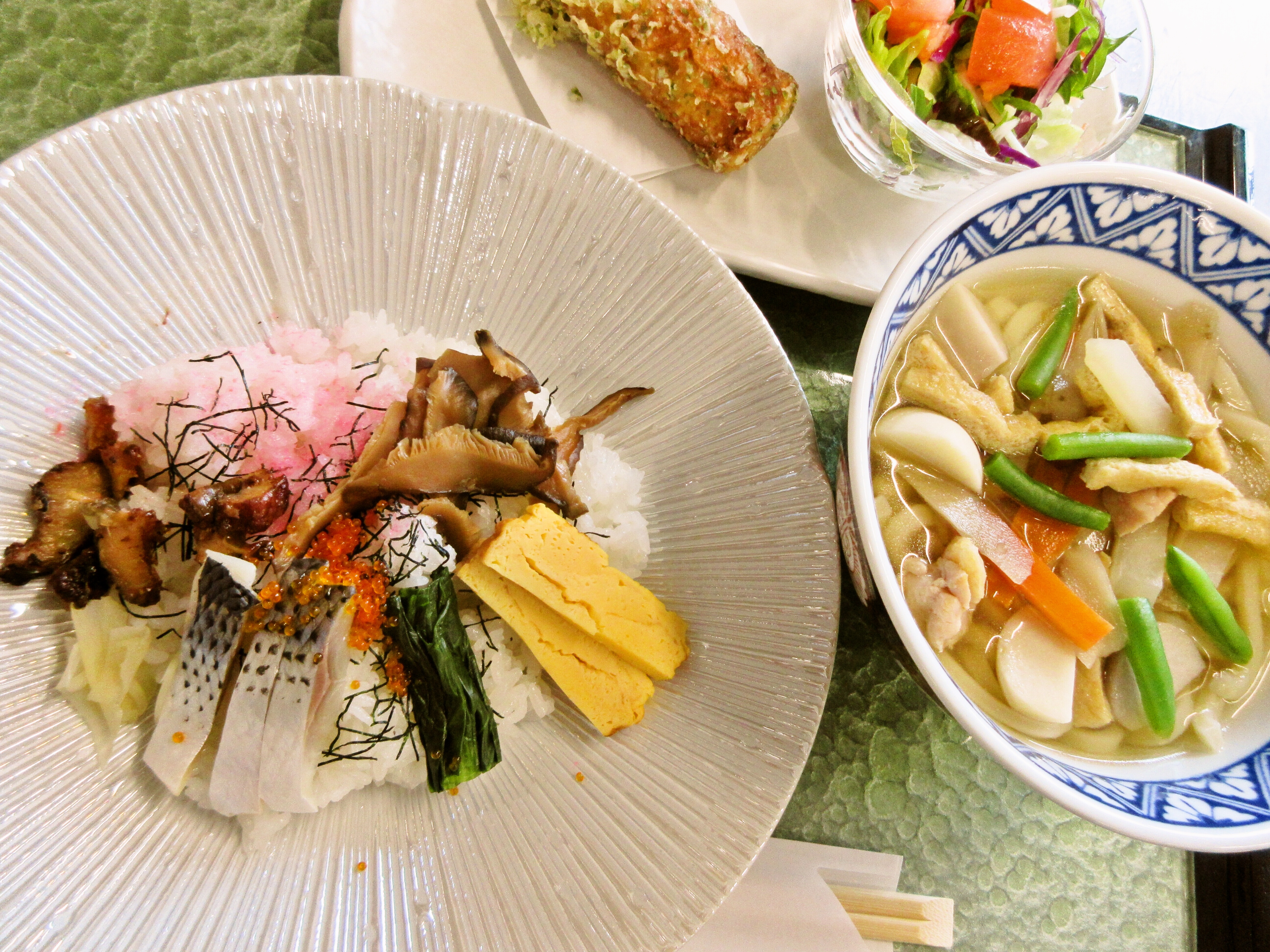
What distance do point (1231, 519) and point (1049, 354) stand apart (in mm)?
474

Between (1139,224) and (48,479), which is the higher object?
(1139,224)

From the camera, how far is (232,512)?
1.46 m

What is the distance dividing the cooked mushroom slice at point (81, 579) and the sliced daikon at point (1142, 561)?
1.97 meters

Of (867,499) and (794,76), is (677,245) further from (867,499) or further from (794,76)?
(794,76)

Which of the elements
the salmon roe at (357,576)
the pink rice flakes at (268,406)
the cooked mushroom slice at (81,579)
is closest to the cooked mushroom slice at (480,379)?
the pink rice flakes at (268,406)

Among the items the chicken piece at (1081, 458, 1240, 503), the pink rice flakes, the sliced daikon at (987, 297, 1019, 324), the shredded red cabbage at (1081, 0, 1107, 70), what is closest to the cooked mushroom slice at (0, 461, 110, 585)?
the pink rice flakes

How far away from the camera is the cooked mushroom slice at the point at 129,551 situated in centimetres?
141

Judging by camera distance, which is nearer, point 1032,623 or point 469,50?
point 1032,623

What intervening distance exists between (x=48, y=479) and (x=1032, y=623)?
190 cm

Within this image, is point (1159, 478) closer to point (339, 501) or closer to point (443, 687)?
point (443, 687)

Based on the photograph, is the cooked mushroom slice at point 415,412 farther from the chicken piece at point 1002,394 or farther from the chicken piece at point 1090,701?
the chicken piece at point 1090,701

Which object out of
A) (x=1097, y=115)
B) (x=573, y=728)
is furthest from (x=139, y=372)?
(x=1097, y=115)

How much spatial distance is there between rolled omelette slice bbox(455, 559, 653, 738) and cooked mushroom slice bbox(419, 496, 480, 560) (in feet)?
0.25

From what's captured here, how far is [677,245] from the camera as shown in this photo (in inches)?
68.8
